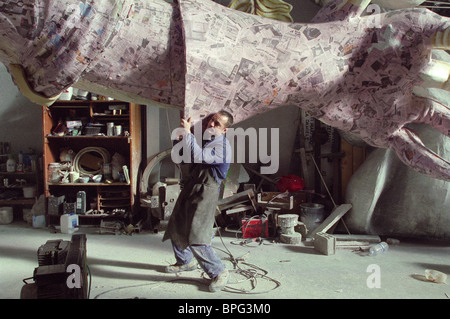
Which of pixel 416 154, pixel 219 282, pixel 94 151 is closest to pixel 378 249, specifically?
pixel 219 282

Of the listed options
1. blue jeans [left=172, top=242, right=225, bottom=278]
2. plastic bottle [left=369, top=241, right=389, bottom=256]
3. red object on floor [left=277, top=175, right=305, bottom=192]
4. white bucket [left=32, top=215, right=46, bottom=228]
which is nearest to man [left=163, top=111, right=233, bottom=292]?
blue jeans [left=172, top=242, right=225, bottom=278]

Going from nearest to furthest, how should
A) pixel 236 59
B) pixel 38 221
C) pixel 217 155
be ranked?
pixel 236 59 → pixel 217 155 → pixel 38 221

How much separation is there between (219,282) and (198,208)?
614 mm

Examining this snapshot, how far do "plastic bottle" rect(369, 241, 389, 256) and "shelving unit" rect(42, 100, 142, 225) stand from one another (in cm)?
293

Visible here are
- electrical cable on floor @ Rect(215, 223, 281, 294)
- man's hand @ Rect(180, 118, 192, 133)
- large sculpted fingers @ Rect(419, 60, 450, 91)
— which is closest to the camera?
man's hand @ Rect(180, 118, 192, 133)

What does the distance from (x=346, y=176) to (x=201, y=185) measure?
2633 mm

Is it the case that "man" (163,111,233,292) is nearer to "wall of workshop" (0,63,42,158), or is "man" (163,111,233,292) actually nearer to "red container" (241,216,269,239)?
"red container" (241,216,269,239)

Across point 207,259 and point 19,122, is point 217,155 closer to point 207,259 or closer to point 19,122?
point 207,259

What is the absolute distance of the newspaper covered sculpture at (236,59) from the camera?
→ 30.4 inches

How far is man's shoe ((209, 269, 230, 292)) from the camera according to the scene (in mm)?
2514

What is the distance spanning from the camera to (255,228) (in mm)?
3904

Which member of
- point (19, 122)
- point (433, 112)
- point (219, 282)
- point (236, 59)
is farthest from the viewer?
point (19, 122)

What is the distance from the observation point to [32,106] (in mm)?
4961
